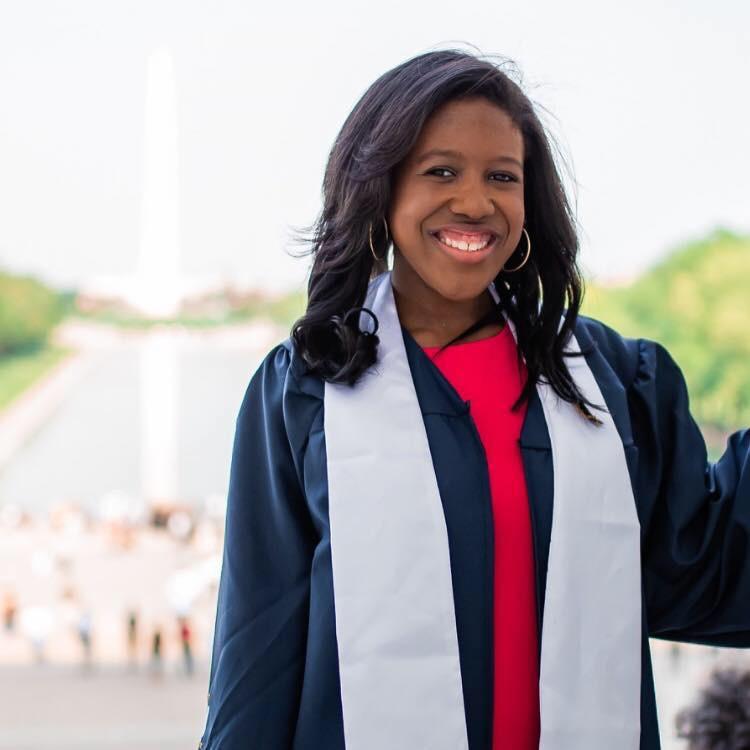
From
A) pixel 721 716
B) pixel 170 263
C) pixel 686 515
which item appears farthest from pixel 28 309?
pixel 686 515

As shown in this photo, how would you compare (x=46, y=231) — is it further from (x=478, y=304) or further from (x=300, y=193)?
(x=478, y=304)

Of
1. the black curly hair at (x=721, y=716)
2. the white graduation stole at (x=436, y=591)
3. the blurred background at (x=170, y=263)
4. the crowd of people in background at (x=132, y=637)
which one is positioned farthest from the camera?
the crowd of people in background at (x=132, y=637)

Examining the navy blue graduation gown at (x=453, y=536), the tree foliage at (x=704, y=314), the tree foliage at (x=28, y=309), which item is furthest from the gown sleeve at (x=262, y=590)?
the tree foliage at (x=28, y=309)

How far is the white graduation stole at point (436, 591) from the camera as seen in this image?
1.42 m

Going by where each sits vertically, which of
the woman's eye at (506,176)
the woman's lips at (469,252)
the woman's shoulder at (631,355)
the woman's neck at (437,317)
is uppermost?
the woman's eye at (506,176)

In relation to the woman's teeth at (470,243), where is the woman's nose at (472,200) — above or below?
above

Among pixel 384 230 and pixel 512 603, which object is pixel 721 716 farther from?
pixel 384 230

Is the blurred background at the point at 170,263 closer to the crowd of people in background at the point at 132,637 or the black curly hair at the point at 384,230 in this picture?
the crowd of people in background at the point at 132,637

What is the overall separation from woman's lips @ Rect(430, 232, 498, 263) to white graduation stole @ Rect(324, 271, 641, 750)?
0.20 metres

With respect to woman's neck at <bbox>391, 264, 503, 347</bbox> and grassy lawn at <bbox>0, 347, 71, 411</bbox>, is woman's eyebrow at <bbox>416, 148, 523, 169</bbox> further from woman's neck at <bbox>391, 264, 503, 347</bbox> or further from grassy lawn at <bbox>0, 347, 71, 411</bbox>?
grassy lawn at <bbox>0, 347, 71, 411</bbox>

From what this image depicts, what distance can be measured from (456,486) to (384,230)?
0.37 metres

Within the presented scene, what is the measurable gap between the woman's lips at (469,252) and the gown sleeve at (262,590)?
10.9 inches

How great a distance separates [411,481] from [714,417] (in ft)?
33.4

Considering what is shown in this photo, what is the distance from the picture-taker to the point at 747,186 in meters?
10.9
